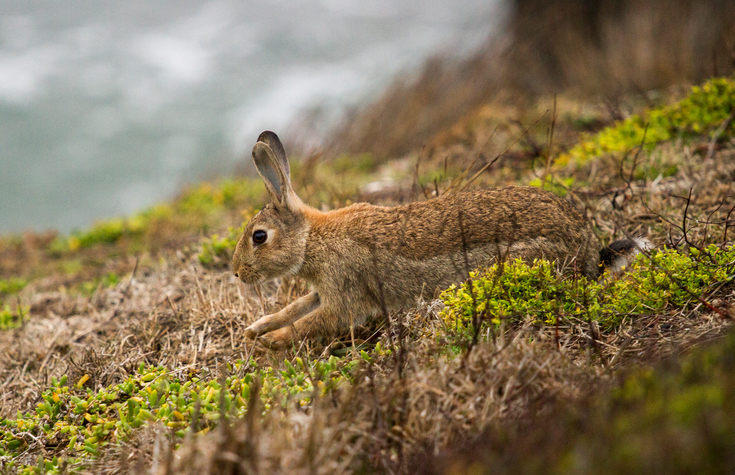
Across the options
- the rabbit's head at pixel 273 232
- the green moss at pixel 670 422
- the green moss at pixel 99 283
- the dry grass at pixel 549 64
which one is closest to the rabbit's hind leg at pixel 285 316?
the rabbit's head at pixel 273 232

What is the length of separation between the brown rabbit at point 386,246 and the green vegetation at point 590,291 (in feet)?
0.98

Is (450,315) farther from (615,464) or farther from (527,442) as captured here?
(615,464)

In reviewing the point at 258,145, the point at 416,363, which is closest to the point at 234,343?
the point at 258,145

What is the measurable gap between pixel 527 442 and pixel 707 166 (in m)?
4.89

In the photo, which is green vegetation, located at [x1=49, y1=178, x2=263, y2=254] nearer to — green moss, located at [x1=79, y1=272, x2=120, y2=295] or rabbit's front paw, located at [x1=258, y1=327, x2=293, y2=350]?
green moss, located at [x1=79, y1=272, x2=120, y2=295]

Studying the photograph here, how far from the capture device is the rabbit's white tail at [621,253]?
3.87 m

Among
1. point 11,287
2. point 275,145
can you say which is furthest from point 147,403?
point 11,287

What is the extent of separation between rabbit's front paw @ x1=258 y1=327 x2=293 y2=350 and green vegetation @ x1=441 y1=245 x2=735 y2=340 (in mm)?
1223

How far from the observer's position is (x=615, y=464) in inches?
61.3

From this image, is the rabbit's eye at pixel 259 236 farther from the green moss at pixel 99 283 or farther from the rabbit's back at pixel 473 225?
the green moss at pixel 99 283

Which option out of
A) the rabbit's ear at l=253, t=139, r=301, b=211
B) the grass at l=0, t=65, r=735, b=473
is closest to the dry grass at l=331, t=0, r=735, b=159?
the grass at l=0, t=65, r=735, b=473

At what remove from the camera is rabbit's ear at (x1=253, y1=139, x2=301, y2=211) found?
169 inches

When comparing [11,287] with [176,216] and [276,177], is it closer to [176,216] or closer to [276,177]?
[176,216]

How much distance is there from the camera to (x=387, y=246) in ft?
13.4
